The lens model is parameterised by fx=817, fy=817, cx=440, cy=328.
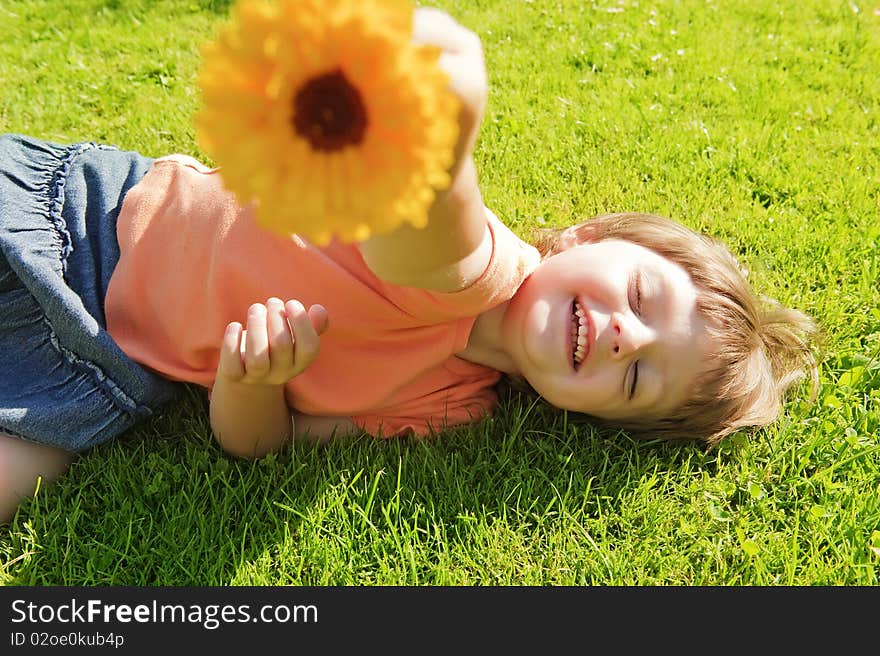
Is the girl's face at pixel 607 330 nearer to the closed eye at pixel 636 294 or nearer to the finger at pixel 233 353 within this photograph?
the closed eye at pixel 636 294

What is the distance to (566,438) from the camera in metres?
2.18

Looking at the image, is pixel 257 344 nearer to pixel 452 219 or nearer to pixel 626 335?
pixel 452 219

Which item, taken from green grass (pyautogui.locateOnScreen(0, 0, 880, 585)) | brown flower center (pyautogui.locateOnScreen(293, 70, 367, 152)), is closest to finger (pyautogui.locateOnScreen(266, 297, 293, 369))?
green grass (pyautogui.locateOnScreen(0, 0, 880, 585))

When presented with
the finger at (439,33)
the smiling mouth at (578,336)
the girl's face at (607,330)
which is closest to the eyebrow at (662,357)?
the girl's face at (607,330)

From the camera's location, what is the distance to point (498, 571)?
1862mm

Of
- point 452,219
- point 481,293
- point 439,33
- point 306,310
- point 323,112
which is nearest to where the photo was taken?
point 323,112

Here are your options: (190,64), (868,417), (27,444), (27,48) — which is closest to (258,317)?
(27,444)

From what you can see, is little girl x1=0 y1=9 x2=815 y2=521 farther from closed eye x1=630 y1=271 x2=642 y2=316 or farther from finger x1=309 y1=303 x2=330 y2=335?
finger x1=309 y1=303 x2=330 y2=335

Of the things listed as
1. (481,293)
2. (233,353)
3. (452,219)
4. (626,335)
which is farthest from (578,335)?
(452,219)

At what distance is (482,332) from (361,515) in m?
0.55

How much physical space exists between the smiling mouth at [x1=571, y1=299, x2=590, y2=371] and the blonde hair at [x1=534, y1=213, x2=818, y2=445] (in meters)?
0.28

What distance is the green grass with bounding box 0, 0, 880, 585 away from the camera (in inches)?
73.2

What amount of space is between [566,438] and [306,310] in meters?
0.79

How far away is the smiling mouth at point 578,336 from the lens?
198 centimetres
